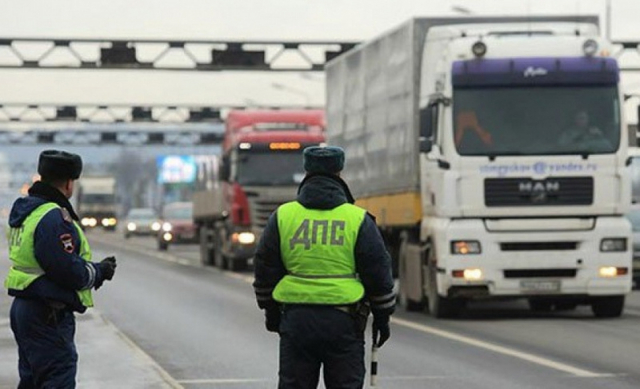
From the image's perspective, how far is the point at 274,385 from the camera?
15.6 meters

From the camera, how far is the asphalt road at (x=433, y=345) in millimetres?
16203

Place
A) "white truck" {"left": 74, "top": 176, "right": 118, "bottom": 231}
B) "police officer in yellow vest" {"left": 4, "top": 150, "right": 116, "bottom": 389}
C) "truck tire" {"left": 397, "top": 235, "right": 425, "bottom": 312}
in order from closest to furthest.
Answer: "police officer in yellow vest" {"left": 4, "top": 150, "right": 116, "bottom": 389}, "truck tire" {"left": 397, "top": 235, "right": 425, "bottom": 312}, "white truck" {"left": 74, "top": 176, "right": 118, "bottom": 231}

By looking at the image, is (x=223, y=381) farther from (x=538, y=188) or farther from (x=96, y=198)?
(x=96, y=198)

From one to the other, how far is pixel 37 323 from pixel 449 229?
46.1 feet

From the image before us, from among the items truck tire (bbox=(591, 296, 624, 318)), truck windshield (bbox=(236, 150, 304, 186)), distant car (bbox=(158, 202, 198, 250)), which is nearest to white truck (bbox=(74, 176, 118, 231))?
distant car (bbox=(158, 202, 198, 250))

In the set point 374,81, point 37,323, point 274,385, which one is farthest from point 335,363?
point 374,81

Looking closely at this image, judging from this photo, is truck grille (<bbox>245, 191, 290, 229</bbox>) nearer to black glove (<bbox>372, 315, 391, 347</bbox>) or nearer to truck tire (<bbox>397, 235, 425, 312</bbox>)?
truck tire (<bbox>397, 235, 425, 312</bbox>)

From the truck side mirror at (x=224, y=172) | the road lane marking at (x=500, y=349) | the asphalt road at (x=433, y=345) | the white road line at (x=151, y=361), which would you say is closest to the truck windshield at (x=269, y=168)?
the truck side mirror at (x=224, y=172)

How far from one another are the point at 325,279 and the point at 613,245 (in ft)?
48.6

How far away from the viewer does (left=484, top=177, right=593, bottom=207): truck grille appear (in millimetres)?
23188

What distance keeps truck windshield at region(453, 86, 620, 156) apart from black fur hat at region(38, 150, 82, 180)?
13.9 metres

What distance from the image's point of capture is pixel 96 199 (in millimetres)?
115562

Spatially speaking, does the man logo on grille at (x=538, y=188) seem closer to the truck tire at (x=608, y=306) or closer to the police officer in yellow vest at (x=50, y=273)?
the truck tire at (x=608, y=306)

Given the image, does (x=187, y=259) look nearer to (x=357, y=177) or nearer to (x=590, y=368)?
(x=357, y=177)
